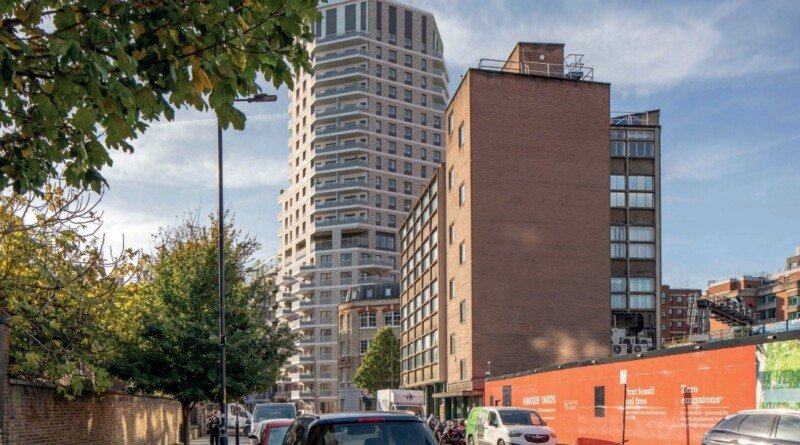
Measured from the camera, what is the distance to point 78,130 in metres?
8.09

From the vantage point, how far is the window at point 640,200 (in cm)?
7319

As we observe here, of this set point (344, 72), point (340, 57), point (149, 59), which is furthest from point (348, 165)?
point (149, 59)

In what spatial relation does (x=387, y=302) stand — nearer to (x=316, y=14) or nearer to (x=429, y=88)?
(x=429, y=88)

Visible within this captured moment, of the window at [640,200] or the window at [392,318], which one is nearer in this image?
the window at [640,200]

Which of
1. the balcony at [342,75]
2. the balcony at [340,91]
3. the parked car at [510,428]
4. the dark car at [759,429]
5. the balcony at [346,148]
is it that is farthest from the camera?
the balcony at [340,91]

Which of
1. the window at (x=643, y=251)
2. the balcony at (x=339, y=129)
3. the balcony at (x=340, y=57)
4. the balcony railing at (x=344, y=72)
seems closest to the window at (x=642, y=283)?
the window at (x=643, y=251)

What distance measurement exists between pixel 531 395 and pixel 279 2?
111 feet

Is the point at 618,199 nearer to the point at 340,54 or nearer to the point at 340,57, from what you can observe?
the point at 340,57

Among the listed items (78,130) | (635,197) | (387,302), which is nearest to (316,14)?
(78,130)

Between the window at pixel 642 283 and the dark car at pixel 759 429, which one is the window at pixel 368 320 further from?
the dark car at pixel 759 429

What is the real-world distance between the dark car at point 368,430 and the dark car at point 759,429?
28.3 feet

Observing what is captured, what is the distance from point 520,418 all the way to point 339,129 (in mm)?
98097

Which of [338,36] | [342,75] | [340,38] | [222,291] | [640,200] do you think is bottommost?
[222,291]

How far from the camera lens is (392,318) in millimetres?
112812
